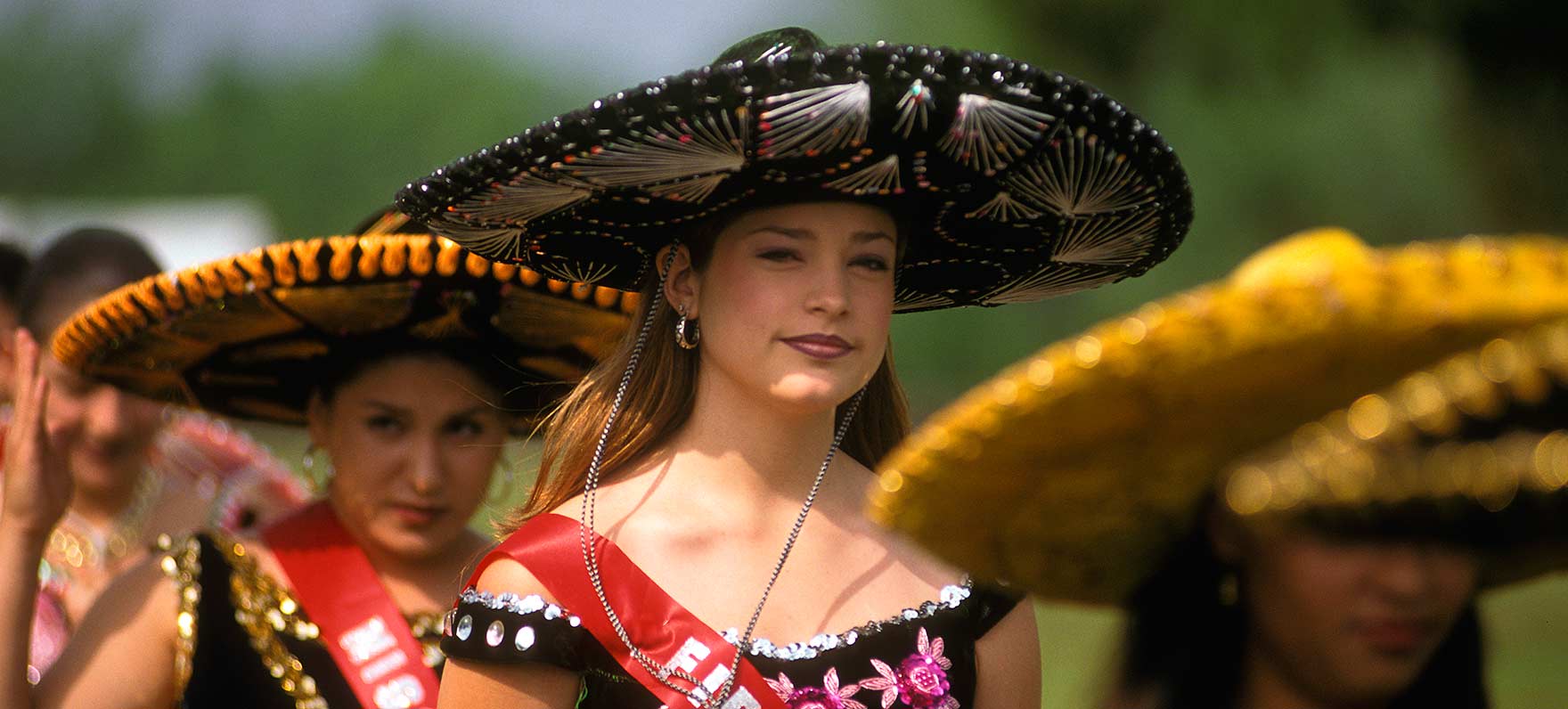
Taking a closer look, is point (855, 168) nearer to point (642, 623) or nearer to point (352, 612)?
point (642, 623)

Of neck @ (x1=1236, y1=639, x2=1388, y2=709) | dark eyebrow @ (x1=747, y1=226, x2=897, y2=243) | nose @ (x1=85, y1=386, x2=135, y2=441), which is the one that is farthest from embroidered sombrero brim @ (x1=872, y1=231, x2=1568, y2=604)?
nose @ (x1=85, y1=386, x2=135, y2=441)

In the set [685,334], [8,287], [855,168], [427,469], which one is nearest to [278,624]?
[427,469]

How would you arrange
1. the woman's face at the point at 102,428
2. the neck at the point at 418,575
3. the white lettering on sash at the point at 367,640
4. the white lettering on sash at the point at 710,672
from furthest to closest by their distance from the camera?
the woman's face at the point at 102,428 < the neck at the point at 418,575 < the white lettering on sash at the point at 367,640 < the white lettering on sash at the point at 710,672

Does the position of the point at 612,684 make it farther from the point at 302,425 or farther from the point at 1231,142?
the point at 1231,142

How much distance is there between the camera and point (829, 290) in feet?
8.06

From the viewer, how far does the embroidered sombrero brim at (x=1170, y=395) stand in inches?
50.4

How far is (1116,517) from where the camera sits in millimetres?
1598

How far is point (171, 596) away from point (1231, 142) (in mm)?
16068

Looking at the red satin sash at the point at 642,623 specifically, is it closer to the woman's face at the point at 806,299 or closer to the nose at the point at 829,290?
the woman's face at the point at 806,299

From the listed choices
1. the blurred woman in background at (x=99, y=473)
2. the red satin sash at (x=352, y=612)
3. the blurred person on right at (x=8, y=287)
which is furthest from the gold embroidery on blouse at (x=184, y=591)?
the blurred person on right at (x=8, y=287)

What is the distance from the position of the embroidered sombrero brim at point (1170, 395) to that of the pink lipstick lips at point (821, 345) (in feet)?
2.65

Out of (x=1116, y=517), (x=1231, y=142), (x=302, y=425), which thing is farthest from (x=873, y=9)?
(x=1116, y=517)

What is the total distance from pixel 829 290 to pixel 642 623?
1.73 feet

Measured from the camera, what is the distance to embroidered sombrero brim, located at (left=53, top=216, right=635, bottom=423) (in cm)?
307
